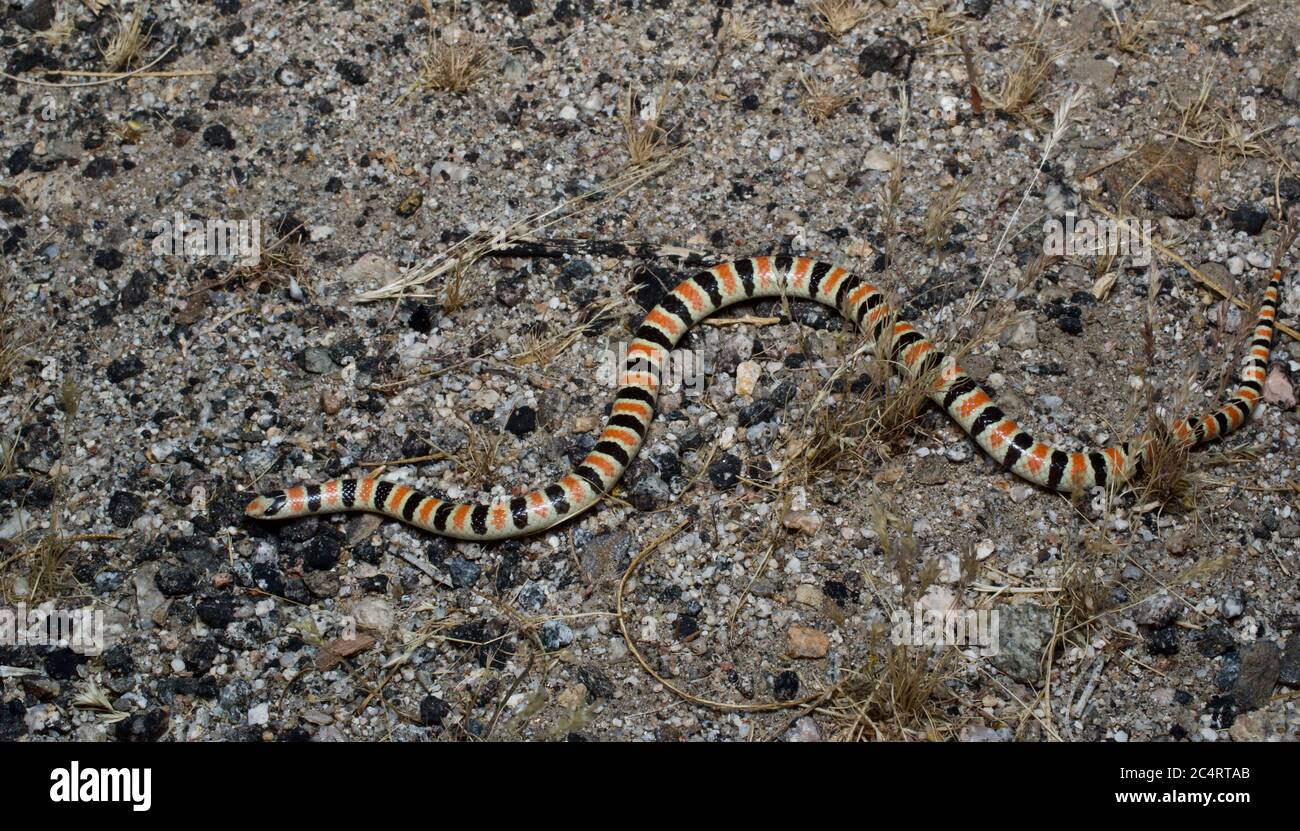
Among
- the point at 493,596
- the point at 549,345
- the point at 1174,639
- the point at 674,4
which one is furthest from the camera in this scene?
the point at 674,4

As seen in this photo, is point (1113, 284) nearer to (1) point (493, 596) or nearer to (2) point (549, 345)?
(2) point (549, 345)

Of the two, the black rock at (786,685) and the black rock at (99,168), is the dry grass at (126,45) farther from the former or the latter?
the black rock at (786,685)

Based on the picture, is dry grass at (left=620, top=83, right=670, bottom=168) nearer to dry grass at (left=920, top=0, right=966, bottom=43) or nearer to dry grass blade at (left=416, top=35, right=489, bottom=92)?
dry grass blade at (left=416, top=35, right=489, bottom=92)

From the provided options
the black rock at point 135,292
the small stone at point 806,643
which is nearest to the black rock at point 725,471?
the small stone at point 806,643

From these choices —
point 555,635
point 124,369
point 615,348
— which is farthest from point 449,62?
point 555,635

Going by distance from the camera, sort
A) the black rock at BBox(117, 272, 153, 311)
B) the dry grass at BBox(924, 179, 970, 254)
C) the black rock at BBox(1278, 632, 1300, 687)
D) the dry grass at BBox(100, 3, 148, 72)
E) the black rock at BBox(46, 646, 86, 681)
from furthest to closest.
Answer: the dry grass at BBox(100, 3, 148, 72)
the black rock at BBox(117, 272, 153, 311)
the dry grass at BBox(924, 179, 970, 254)
the black rock at BBox(46, 646, 86, 681)
the black rock at BBox(1278, 632, 1300, 687)

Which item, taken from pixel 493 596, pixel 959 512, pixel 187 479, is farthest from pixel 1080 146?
pixel 187 479

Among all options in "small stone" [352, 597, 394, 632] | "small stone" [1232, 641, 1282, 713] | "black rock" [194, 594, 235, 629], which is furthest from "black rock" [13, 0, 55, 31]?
"small stone" [1232, 641, 1282, 713]
